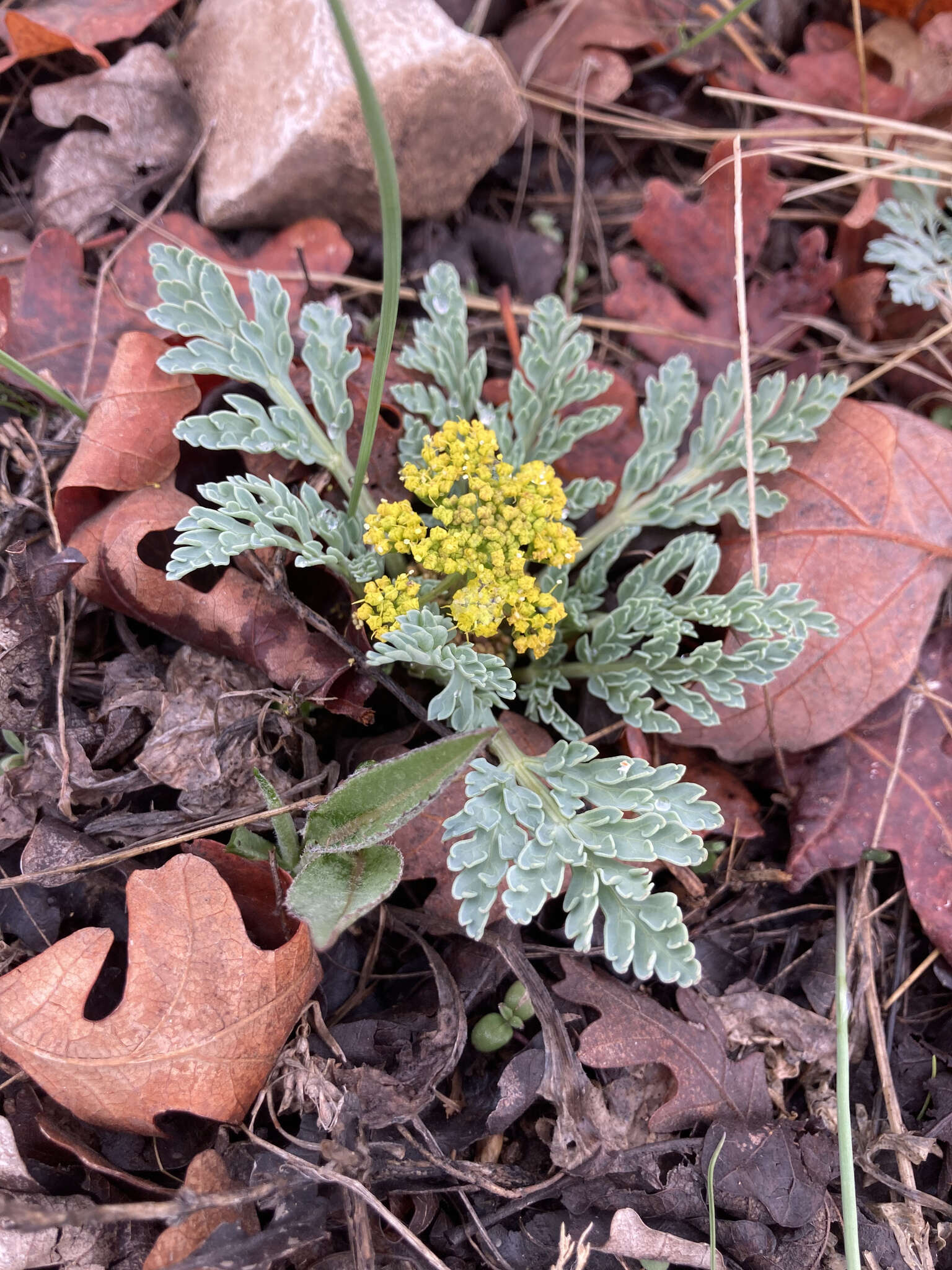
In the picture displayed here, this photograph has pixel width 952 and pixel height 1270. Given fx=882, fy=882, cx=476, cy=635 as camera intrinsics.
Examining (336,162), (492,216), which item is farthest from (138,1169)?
(492,216)

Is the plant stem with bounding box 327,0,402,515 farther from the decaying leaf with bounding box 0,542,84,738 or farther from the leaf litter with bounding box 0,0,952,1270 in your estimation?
the decaying leaf with bounding box 0,542,84,738

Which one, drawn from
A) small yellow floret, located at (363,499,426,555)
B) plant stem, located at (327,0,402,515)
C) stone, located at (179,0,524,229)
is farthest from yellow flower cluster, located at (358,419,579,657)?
stone, located at (179,0,524,229)

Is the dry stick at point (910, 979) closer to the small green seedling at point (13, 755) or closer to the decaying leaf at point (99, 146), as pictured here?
the small green seedling at point (13, 755)

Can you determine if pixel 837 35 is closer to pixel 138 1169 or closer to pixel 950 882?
pixel 950 882

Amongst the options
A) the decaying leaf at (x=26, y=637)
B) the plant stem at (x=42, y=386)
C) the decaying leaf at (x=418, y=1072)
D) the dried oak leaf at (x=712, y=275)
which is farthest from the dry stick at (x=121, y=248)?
the decaying leaf at (x=418, y=1072)

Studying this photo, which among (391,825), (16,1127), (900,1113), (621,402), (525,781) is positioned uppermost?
(621,402)
